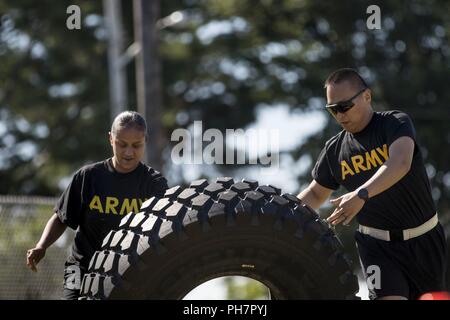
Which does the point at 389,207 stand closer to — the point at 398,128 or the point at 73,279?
the point at 398,128

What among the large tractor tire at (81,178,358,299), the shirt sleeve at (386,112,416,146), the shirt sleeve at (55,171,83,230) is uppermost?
the shirt sleeve at (386,112,416,146)

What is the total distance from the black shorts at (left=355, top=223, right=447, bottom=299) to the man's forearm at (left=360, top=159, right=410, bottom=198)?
1.84ft

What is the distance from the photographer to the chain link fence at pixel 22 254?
11.5 metres

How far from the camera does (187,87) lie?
2567 centimetres

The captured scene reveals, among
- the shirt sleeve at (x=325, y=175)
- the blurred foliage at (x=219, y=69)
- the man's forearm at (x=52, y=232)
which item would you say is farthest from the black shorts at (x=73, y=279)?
the blurred foliage at (x=219, y=69)

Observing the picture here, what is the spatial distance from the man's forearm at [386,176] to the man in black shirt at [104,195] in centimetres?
142

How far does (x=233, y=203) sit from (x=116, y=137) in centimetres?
166

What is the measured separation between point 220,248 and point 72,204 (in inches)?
73.0

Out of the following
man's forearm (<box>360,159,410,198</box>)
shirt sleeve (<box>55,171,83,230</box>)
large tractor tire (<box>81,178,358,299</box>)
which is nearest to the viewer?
large tractor tire (<box>81,178,358,299</box>)

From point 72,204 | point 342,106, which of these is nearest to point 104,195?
point 72,204

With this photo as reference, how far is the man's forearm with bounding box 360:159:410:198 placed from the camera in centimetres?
492

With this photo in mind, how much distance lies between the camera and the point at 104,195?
5.89 meters

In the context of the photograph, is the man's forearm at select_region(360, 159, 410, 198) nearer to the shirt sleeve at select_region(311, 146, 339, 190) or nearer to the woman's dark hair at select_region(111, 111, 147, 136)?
the shirt sleeve at select_region(311, 146, 339, 190)

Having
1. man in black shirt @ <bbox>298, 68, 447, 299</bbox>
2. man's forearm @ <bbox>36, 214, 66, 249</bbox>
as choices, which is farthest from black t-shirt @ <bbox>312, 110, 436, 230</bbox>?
man's forearm @ <bbox>36, 214, 66, 249</bbox>
